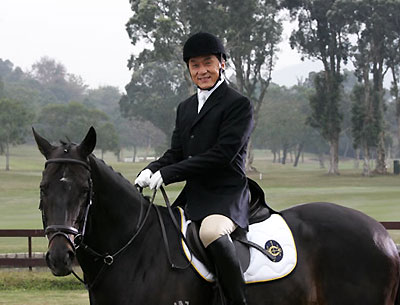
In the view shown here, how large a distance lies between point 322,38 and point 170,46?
561 inches

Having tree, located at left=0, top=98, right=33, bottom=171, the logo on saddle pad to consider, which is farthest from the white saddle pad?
tree, located at left=0, top=98, right=33, bottom=171

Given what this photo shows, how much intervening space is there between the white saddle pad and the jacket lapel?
2.34 feet

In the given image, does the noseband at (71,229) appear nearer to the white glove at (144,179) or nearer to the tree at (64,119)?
the white glove at (144,179)

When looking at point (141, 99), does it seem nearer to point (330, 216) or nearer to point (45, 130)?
point (45, 130)

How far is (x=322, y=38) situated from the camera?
56.3 m

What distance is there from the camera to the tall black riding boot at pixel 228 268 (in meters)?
4.41

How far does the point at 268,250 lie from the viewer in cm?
477

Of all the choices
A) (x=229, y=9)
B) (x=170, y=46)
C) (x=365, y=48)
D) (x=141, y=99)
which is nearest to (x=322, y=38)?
(x=365, y=48)

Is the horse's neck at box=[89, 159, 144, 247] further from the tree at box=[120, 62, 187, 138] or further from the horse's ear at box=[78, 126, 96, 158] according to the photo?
the tree at box=[120, 62, 187, 138]

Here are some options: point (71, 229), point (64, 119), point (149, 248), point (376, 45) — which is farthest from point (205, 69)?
point (64, 119)

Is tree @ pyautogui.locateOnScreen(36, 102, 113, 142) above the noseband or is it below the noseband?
above

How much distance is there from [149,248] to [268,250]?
91cm

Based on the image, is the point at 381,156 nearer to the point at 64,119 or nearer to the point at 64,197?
the point at 64,119

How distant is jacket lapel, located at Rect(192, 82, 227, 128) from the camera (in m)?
4.74
